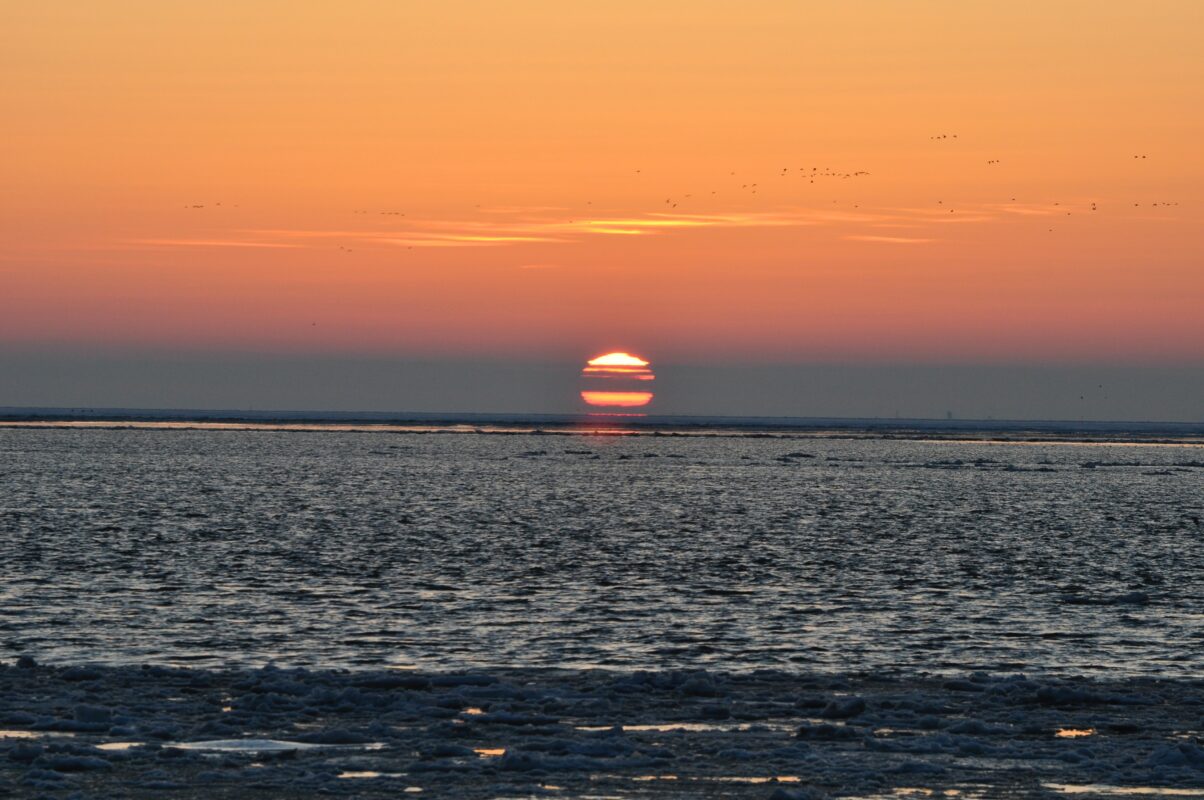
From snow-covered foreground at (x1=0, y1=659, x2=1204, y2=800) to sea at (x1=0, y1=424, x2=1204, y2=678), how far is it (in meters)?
2.26

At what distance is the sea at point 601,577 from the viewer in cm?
2602

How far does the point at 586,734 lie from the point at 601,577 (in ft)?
64.1

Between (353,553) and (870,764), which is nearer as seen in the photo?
(870,764)

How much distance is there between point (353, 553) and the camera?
4412 centimetres

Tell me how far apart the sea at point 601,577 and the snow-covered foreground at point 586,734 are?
2265mm

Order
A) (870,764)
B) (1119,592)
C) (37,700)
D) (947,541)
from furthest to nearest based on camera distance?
1. (947,541)
2. (1119,592)
3. (37,700)
4. (870,764)

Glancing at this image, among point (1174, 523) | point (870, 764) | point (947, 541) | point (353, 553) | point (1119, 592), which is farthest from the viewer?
point (1174, 523)

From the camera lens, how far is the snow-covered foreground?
53.0 ft

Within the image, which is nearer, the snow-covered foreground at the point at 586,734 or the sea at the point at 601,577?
the snow-covered foreground at the point at 586,734

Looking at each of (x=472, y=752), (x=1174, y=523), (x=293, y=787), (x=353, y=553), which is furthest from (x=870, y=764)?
(x=1174, y=523)

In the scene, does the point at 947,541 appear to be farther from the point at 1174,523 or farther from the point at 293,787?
the point at 293,787

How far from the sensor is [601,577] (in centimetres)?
3819

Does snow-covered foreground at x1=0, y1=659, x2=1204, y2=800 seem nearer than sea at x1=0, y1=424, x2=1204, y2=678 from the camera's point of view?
Yes

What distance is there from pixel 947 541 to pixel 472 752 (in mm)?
36762
